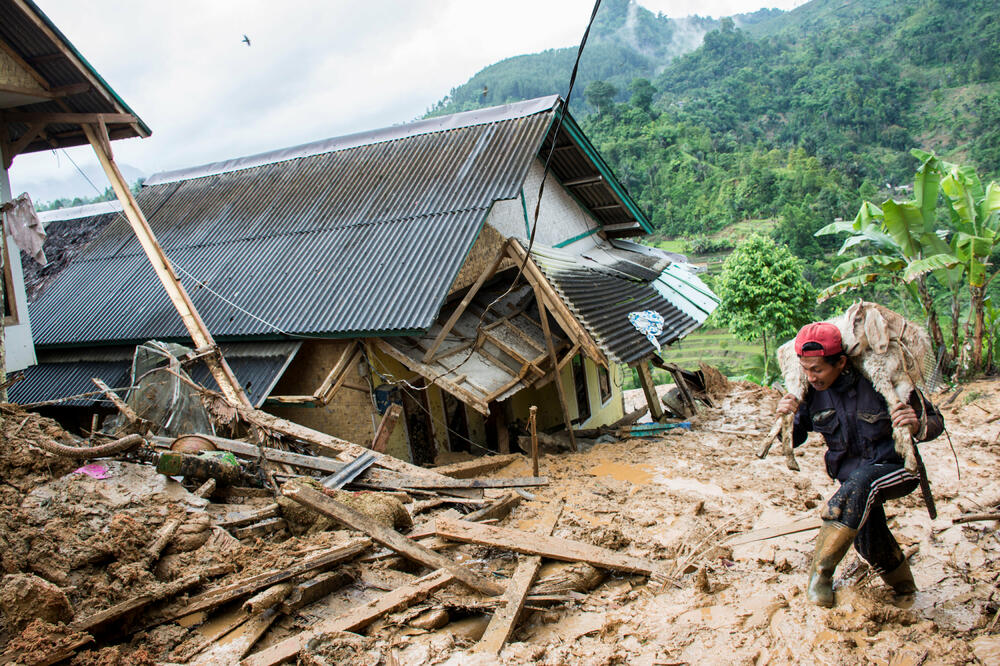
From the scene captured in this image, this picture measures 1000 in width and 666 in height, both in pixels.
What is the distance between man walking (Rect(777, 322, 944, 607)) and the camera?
351 centimetres

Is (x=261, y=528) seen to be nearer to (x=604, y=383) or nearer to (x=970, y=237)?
(x=604, y=383)

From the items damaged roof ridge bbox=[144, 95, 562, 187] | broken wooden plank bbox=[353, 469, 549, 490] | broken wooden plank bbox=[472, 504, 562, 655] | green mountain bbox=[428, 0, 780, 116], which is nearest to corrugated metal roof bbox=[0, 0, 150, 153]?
damaged roof ridge bbox=[144, 95, 562, 187]

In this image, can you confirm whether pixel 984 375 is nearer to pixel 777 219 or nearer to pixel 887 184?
pixel 777 219

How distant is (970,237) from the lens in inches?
424

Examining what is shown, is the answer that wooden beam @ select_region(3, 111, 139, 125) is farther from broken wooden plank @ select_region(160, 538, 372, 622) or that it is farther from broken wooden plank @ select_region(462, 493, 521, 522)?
broken wooden plank @ select_region(160, 538, 372, 622)

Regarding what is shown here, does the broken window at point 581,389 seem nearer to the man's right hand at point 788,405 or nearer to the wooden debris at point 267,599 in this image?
the man's right hand at point 788,405

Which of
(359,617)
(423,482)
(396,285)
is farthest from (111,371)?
(359,617)

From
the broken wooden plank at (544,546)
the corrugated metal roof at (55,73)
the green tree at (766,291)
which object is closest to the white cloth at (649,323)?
the broken wooden plank at (544,546)

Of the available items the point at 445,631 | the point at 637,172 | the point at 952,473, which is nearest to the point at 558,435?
the point at 952,473

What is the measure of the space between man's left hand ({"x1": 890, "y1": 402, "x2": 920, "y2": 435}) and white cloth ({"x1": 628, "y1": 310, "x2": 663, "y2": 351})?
6588mm

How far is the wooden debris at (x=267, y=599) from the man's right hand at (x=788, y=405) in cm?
327

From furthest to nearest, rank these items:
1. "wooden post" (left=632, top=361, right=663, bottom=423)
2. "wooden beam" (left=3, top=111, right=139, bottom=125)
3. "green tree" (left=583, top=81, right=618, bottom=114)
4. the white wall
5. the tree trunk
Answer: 1. "green tree" (left=583, top=81, right=618, bottom=114)
2. the tree trunk
3. "wooden post" (left=632, top=361, right=663, bottom=423)
4. "wooden beam" (left=3, top=111, right=139, bottom=125)
5. the white wall

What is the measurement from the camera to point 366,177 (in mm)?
12656

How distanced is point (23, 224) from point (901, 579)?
1176 cm
